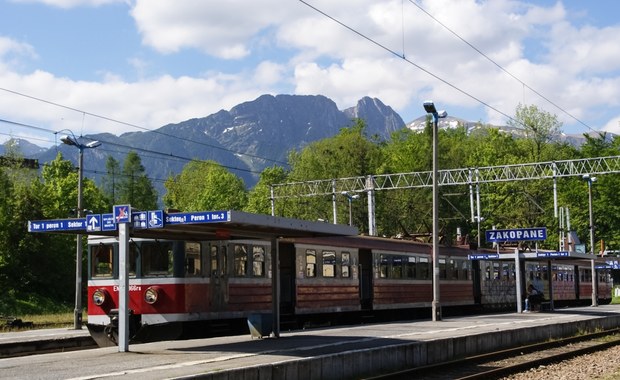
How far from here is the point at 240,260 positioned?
2277 centimetres

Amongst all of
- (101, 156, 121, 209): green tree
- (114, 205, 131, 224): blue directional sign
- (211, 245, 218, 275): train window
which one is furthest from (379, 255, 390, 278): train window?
(101, 156, 121, 209): green tree

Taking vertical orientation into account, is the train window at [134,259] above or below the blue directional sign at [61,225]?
below

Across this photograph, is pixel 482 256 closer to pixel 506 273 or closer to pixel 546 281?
pixel 506 273

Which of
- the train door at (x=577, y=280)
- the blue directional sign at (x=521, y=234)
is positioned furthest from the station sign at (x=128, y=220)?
the train door at (x=577, y=280)

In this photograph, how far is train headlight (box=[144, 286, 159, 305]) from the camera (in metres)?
20.3

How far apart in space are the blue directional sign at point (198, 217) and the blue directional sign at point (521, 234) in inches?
801

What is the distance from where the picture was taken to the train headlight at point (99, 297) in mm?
21031

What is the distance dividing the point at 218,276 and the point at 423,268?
578 inches

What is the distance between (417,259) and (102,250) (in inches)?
620

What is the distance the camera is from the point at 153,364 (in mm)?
14883

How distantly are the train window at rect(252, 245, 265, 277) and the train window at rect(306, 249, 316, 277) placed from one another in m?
2.69

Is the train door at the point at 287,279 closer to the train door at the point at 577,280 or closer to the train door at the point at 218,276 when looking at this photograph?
the train door at the point at 218,276

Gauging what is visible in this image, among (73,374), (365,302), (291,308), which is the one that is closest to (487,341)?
(291,308)

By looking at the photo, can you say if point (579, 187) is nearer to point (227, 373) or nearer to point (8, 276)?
point (8, 276)
